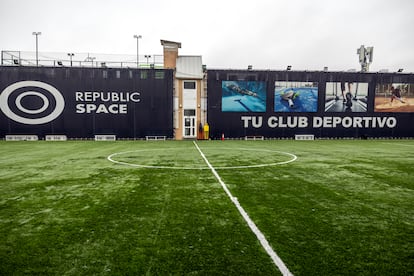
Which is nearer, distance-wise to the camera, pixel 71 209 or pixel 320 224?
pixel 320 224

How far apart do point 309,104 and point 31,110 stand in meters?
29.7

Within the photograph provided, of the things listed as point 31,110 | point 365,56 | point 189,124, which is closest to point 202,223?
point 189,124

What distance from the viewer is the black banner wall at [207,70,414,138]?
29500 millimetres

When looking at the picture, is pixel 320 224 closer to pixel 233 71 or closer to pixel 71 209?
pixel 71 209

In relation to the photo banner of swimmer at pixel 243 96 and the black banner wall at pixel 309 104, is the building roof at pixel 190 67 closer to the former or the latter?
the black banner wall at pixel 309 104

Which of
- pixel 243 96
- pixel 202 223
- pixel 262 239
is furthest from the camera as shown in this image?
pixel 243 96

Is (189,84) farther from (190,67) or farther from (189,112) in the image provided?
(189,112)

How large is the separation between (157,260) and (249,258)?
1313 mm

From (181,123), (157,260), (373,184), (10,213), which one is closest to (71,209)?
(10,213)

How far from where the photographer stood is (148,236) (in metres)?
4.59

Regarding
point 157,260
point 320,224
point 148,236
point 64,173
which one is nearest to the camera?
point 157,260

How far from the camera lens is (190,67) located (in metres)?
29.2

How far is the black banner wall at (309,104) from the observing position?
29.5 metres

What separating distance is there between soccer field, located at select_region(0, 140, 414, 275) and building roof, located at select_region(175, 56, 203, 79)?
21102 millimetres
